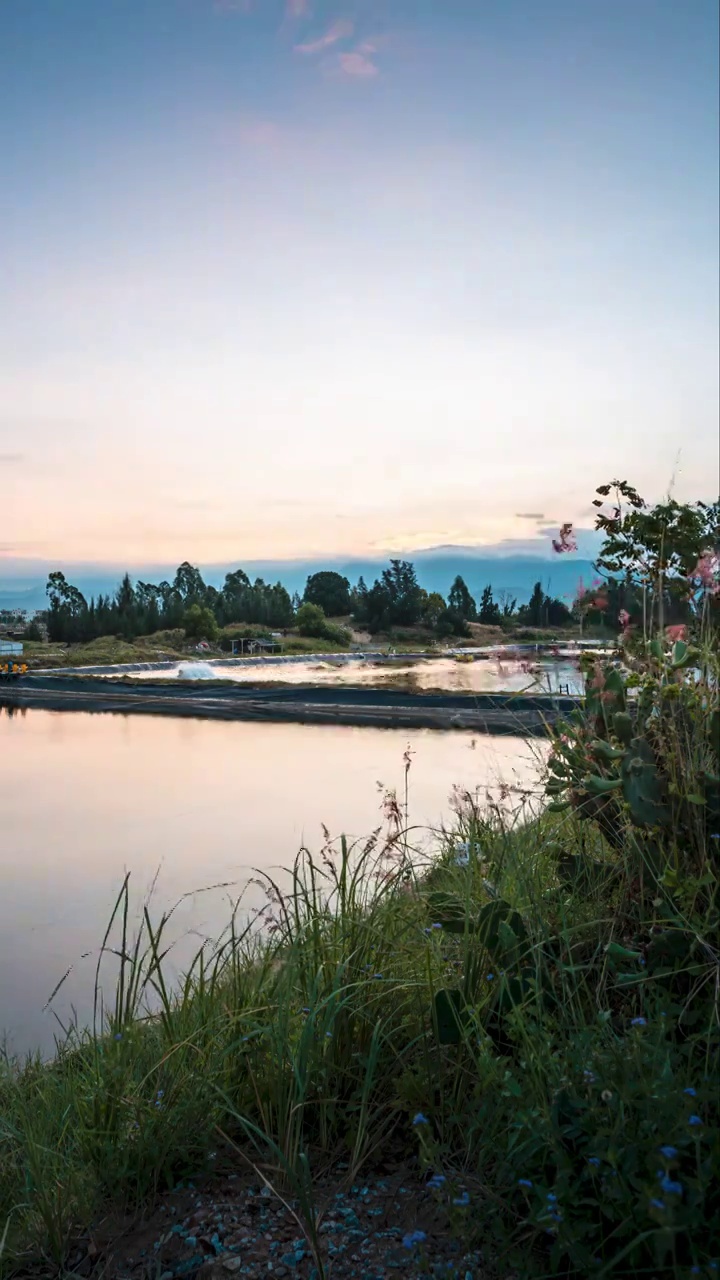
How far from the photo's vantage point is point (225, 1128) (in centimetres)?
202

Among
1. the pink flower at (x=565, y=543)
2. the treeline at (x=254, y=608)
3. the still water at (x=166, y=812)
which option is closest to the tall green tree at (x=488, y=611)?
the treeline at (x=254, y=608)

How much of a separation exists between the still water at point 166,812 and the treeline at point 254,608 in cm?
797

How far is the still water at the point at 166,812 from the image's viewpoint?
373 cm

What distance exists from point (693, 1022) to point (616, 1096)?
461 millimetres

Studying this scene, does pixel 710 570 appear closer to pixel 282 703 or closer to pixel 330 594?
pixel 282 703

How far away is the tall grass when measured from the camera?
59.6 inches

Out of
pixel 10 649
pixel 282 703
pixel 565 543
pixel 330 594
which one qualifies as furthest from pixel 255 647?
pixel 565 543

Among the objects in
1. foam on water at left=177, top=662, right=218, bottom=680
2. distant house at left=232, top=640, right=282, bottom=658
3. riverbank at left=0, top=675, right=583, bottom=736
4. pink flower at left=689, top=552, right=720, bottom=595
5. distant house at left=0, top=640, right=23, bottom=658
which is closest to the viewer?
pink flower at left=689, top=552, right=720, bottom=595

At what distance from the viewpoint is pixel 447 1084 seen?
2064 millimetres

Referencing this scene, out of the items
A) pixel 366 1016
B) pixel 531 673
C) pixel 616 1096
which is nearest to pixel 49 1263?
pixel 366 1016

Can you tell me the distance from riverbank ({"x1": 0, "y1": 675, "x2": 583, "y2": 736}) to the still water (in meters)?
0.49

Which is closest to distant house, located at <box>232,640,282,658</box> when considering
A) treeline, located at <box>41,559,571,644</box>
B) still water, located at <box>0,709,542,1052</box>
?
treeline, located at <box>41,559,571,644</box>

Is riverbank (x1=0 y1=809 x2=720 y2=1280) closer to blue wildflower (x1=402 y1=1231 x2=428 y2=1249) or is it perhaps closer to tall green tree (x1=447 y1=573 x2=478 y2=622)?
blue wildflower (x1=402 y1=1231 x2=428 y2=1249)

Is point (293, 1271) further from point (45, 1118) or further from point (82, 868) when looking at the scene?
point (82, 868)
